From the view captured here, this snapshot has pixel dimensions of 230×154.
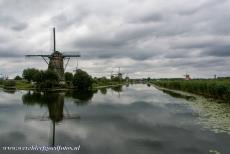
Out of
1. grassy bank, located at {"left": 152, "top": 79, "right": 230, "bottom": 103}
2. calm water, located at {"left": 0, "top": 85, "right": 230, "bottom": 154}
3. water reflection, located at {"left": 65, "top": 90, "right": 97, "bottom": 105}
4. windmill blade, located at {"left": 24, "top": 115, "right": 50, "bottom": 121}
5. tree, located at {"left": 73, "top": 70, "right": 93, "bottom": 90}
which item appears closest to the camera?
calm water, located at {"left": 0, "top": 85, "right": 230, "bottom": 154}

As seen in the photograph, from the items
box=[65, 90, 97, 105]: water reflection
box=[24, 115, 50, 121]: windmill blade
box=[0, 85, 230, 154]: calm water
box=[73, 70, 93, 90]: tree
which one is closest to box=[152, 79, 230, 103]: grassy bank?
box=[0, 85, 230, 154]: calm water

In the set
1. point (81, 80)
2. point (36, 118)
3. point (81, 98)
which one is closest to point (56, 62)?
point (81, 80)

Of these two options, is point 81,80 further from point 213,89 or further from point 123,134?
point 123,134

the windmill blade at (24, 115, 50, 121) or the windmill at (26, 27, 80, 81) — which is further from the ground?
the windmill at (26, 27, 80, 81)

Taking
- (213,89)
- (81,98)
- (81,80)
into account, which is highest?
(81,80)

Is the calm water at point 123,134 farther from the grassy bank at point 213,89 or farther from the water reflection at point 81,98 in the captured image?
the grassy bank at point 213,89

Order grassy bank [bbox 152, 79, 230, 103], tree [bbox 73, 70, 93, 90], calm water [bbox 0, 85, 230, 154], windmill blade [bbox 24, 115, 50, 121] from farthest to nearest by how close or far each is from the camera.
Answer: tree [bbox 73, 70, 93, 90]
grassy bank [bbox 152, 79, 230, 103]
windmill blade [bbox 24, 115, 50, 121]
calm water [bbox 0, 85, 230, 154]

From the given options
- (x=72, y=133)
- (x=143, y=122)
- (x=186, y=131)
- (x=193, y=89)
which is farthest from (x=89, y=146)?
(x=193, y=89)

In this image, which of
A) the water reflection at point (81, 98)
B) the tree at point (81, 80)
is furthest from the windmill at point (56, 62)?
the water reflection at point (81, 98)

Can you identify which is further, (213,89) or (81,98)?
(81,98)

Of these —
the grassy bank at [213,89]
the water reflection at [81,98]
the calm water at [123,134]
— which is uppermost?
the grassy bank at [213,89]

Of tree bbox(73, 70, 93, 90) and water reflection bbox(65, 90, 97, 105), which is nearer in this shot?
water reflection bbox(65, 90, 97, 105)

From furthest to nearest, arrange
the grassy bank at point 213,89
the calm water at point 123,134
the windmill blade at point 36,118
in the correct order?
1. the grassy bank at point 213,89
2. the windmill blade at point 36,118
3. the calm water at point 123,134

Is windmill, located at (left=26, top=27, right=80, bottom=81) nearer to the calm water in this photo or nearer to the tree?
the tree
